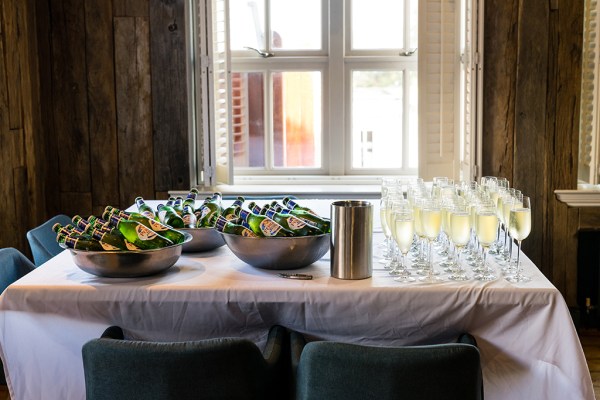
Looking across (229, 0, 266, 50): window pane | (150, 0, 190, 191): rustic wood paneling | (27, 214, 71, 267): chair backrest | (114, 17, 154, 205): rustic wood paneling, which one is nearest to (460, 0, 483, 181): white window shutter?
(229, 0, 266, 50): window pane

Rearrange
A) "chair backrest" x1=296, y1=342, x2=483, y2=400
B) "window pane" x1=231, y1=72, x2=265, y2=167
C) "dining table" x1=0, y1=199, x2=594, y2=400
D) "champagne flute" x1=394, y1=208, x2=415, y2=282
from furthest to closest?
1. "window pane" x1=231, y1=72, x2=265, y2=167
2. "champagne flute" x1=394, y1=208, x2=415, y2=282
3. "dining table" x1=0, y1=199, x2=594, y2=400
4. "chair backrest" x1=296, y1=342, x2=483, y2=400

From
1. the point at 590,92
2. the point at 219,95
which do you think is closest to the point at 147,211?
the point at 219,95

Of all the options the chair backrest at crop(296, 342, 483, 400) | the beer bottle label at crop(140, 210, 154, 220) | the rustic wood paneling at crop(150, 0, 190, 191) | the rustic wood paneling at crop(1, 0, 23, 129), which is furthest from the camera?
the rustic wood paneling at crop(150, 0, 190, 191)

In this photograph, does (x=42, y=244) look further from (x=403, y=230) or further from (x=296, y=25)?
(x=296, y=25)

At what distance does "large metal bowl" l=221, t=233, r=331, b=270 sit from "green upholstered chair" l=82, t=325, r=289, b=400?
488 mm

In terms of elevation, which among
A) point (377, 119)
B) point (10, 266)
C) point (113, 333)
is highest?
point (377, 119)

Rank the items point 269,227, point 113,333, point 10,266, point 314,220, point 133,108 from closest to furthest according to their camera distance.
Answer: point 113,333
point 269,227
point 314,220
point 10,266
point 133,108

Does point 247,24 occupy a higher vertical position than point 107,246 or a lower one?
higher

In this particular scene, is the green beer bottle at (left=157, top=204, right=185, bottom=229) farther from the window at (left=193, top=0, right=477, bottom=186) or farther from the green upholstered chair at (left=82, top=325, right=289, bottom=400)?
the window at (left=193, top=0, right=477, bottom=186)

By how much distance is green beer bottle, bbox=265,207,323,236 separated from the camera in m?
2.43

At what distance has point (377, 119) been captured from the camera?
505 centimetres

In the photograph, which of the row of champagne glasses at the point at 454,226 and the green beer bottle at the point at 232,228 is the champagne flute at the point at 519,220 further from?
the green beer bottle at the point at 232,228

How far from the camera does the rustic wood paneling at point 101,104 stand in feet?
15.0

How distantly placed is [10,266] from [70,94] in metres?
1.99
